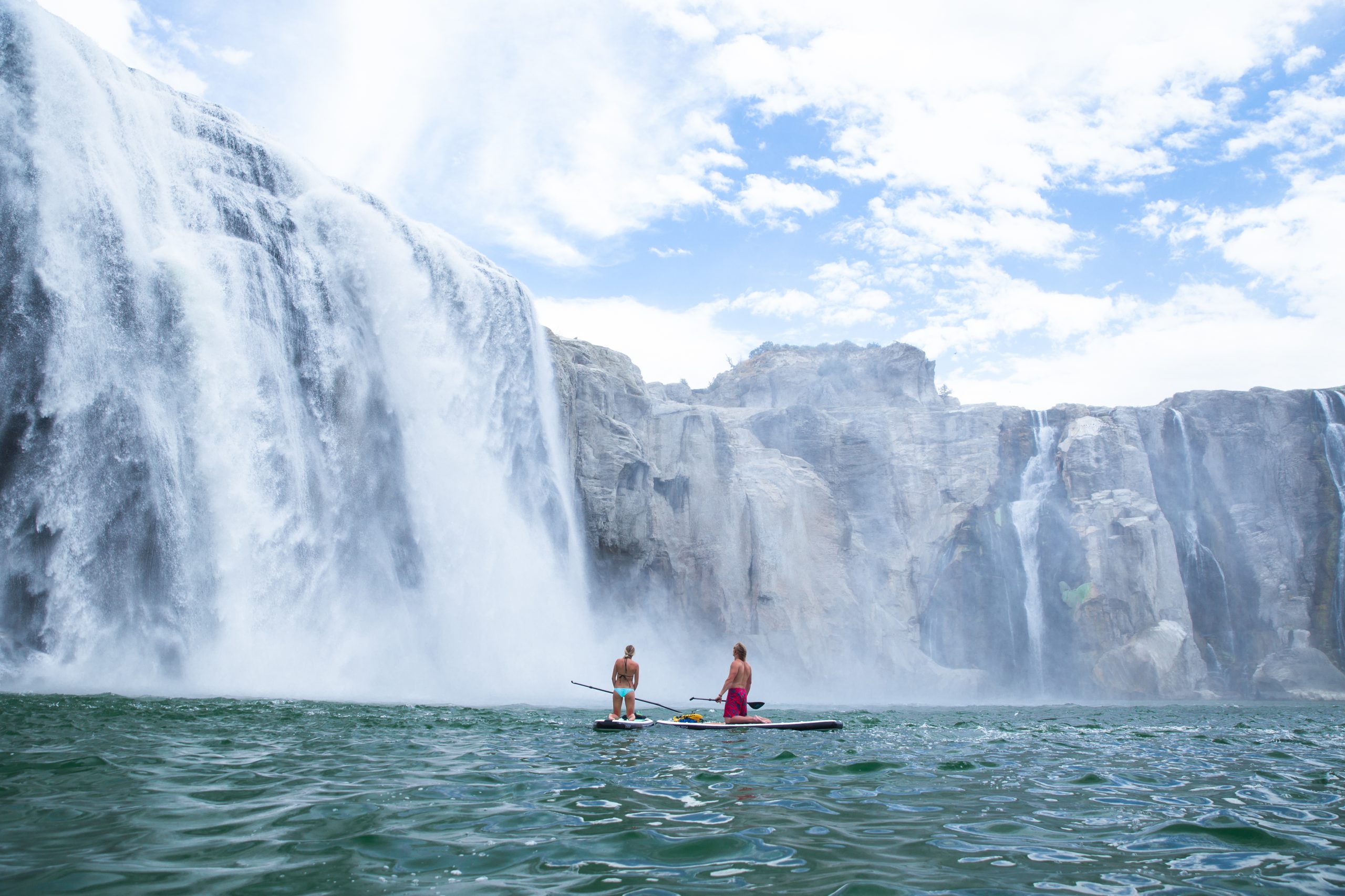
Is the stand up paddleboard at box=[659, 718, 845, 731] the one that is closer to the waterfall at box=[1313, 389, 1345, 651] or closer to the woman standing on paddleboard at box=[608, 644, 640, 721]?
the woman standing on paddleboard at box=[608, 644, 640, 721]

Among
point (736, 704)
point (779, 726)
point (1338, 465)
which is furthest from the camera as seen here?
point (1338, 465)

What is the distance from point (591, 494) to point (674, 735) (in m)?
18.8

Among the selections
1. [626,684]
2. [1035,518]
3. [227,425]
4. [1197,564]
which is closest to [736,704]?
[626,684]

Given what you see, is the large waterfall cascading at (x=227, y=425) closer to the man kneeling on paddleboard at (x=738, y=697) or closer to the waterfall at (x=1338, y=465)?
the man kneeling on paddleboard at (x=738, y=697)

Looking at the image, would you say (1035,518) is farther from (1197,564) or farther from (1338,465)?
(1338,465)

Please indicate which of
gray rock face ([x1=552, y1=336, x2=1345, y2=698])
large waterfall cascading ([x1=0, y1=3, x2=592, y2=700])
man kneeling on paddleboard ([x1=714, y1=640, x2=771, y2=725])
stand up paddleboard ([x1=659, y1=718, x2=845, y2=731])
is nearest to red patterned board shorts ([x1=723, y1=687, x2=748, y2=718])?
man kneeling on paddleboard ([x1=714, y1=640, x2=771, y2=725])

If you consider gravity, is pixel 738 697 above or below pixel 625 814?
above

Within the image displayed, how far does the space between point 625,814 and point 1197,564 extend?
38766 millimetres

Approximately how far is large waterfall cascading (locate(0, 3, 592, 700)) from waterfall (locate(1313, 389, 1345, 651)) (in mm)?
30911

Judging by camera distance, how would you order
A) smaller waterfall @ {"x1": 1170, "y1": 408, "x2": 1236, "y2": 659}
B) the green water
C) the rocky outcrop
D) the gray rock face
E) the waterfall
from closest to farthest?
the green water → the gray rock face → the rocky outcrop → the waterfall → smaller waterfall @ {"x1": 1170, "y1": 408, "x2": 1236, "y2": 659}

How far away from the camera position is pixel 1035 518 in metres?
36.5

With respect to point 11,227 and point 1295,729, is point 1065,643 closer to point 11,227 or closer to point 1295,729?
point 1295,729

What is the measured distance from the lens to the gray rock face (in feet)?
107

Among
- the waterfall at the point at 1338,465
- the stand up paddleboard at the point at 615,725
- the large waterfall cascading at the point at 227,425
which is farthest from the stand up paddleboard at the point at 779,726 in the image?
the waterfall at the point at 1338,465
